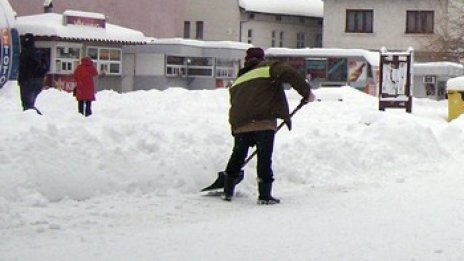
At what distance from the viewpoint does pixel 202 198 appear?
8531mm

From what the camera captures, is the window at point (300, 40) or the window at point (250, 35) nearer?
the window at point (250, 35)

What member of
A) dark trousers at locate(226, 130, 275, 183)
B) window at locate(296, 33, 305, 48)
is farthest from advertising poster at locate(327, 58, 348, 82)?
dark trousers at locate(226, 130, 275, 183)

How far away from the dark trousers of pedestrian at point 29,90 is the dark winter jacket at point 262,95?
7361 mm

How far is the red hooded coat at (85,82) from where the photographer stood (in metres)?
17.3

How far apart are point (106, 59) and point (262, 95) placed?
104 feet

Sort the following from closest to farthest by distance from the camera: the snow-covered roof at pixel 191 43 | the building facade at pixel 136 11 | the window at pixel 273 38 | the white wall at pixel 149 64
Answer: the building facade at pixel 136 11, the snow-covered roof at pixel 191 43, the white wall at pixel 149 64, the window at pixel 273 38

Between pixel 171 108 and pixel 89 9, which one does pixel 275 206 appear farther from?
pixel 89 9

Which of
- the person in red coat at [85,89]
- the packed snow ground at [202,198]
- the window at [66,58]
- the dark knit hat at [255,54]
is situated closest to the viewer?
the packed snow ground at [202,198]

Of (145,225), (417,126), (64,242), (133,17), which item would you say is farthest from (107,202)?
(133,17)

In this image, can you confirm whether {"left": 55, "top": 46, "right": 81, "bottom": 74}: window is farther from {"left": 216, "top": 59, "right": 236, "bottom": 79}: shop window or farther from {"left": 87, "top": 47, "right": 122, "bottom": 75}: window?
{"left": 216, "top": 59, "right": 236, "bottom": 79}: shop window

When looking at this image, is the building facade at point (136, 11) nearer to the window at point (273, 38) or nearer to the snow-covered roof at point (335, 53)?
the window at point (273, 38)

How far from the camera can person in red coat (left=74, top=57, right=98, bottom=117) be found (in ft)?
56.9

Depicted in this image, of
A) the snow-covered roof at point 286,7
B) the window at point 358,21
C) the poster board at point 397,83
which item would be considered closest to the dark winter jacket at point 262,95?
the poster board at point 397,83

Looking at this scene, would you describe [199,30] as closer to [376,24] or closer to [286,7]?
[286,7]
